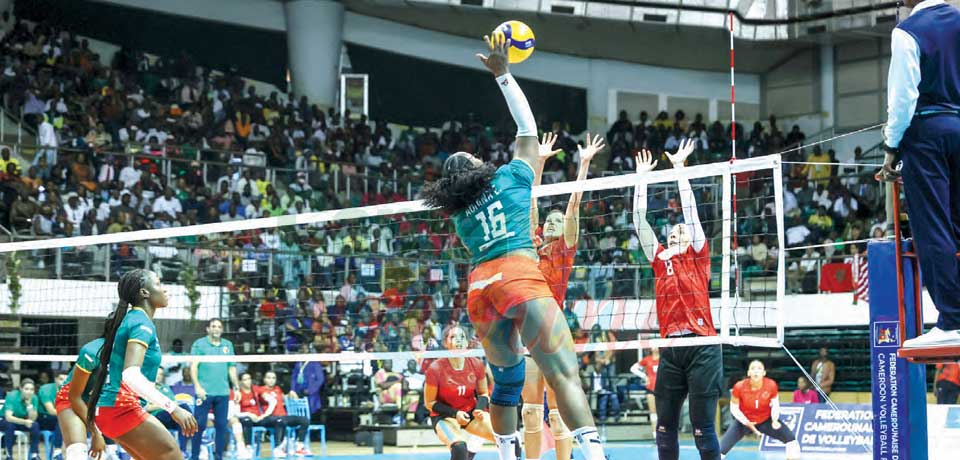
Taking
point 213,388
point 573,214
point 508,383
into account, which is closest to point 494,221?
point 508,383

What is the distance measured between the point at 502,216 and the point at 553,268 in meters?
2.71

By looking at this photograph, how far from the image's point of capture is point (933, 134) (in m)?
6.47

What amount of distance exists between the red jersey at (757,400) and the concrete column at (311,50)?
63.6 ft

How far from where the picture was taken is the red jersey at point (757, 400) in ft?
49.5

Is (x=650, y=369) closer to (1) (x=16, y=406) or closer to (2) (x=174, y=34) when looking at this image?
(1) (x=16, y=406)

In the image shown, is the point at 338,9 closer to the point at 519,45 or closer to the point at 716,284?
the point at 716,284

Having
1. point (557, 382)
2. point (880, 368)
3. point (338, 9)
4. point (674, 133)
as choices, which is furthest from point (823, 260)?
point (557, 382)

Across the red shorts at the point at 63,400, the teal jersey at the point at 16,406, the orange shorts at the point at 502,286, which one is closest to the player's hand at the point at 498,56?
the orange shorts at the point at 502,286

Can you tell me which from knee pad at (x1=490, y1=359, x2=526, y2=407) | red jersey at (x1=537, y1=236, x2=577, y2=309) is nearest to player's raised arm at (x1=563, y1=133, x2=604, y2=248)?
red jersey at (x1=537, y1=236, x2=577, y2=309)

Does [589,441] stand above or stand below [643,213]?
below

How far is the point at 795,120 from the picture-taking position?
35688mm

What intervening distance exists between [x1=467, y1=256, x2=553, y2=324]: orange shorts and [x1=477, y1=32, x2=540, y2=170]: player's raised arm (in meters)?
0.68

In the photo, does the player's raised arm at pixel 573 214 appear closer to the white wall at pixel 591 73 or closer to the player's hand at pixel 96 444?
the player's hand at pixel 96 444

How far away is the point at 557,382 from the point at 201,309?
46.6 ft
